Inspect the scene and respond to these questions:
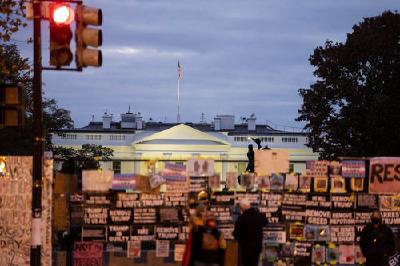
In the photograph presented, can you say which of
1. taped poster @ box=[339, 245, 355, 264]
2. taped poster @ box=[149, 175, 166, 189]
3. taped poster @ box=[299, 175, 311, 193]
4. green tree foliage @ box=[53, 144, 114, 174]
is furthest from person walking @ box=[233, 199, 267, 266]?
green tree foliage @ box=[53, 144, 114, 174]

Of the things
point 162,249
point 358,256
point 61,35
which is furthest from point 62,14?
point 358,256

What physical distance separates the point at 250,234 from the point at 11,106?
4940 mm

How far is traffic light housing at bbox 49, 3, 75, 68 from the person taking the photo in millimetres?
13164

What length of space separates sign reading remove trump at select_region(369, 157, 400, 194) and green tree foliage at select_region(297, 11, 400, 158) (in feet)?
104

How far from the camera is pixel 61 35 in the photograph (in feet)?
43.4

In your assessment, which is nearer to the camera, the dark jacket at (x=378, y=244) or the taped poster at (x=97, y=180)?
the dark jacket at (x=378, y=244)

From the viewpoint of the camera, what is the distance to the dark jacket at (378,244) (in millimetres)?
16859

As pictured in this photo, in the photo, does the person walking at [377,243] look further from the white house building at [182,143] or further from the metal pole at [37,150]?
the white house building at [182,143]

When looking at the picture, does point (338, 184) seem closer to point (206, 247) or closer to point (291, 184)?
point (291, 184)

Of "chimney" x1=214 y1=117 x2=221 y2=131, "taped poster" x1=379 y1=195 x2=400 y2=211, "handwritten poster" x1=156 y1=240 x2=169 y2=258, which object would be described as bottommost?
"handwritten poster" x1=156 y1=240 x2=169 y2=258

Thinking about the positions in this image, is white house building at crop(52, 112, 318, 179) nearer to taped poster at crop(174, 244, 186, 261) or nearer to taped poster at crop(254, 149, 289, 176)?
Answer: taped poster at crop(254, 149, 289, 176)

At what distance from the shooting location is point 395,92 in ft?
173

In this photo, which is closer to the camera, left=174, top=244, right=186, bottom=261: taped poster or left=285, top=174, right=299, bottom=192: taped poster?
left=174, top=244, right=186, bottom=261: taped poster

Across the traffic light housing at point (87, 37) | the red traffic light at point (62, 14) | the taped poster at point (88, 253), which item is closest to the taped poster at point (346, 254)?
the taped poster at point (88, 253)
